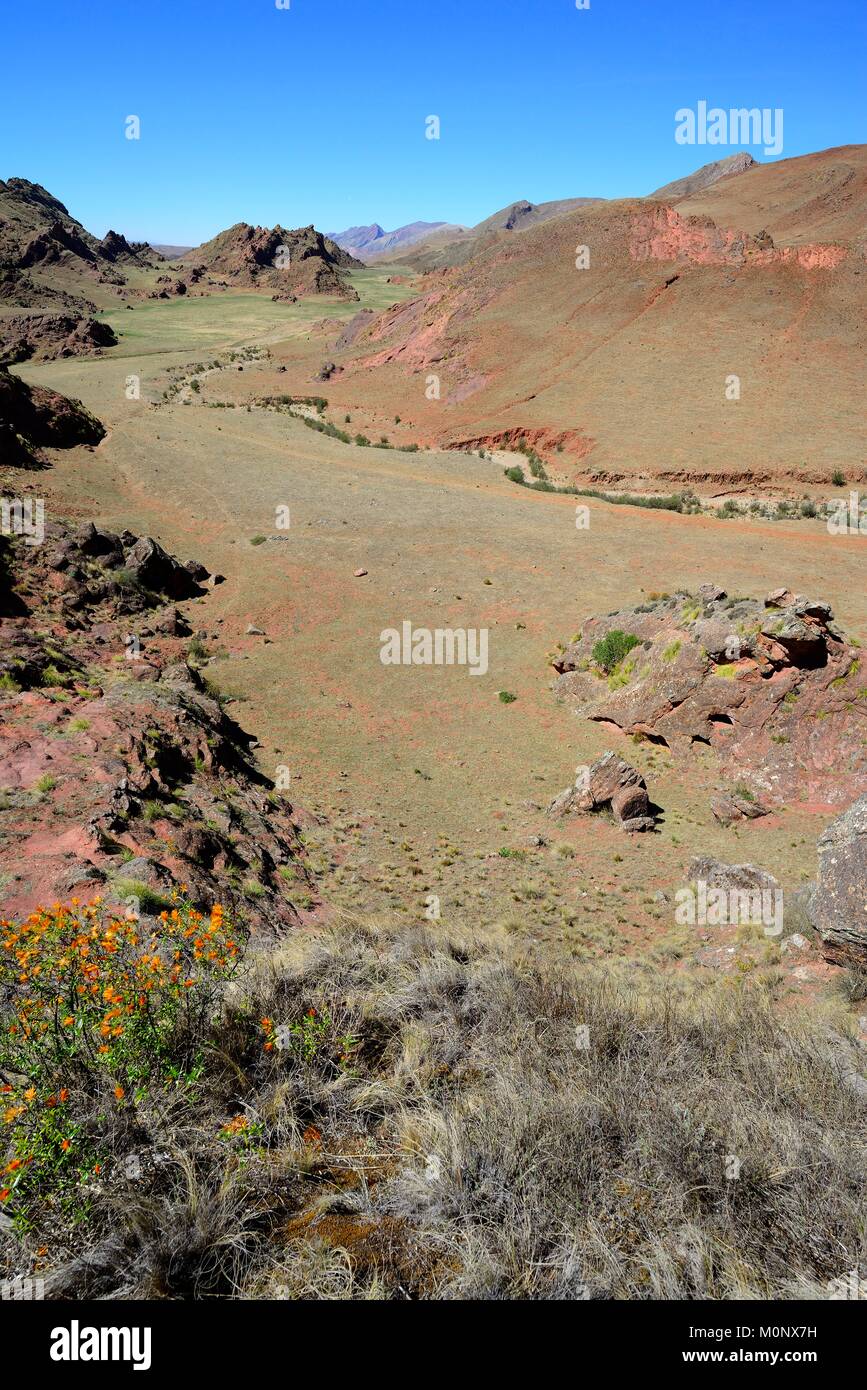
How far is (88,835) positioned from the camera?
926 centimetres

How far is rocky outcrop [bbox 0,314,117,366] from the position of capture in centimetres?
6781

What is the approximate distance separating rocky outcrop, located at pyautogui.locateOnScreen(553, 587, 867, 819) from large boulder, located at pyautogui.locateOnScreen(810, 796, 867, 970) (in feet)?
16.0

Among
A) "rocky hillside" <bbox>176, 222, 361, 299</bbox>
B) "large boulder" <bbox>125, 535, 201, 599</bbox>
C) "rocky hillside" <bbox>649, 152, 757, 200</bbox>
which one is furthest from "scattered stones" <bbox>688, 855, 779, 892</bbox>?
"rocky hillside" <bbox>649, 152, 757, 200</bbox>

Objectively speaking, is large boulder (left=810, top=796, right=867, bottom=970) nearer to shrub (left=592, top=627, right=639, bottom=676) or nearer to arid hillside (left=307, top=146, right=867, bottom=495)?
shrub (left=592, top=627, right=639, bottom=676)

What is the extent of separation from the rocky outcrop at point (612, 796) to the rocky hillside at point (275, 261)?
4456 inches

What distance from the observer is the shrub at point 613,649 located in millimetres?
19375

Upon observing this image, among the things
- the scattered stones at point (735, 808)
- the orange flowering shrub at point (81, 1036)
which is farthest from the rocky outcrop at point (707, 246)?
the orange flowering shrub at point (81, 1036)

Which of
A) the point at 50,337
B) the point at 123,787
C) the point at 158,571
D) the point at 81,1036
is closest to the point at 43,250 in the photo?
the point at 50,337

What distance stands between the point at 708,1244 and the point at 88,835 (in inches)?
328

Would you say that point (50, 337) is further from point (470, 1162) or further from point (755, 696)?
point (470, 1162)

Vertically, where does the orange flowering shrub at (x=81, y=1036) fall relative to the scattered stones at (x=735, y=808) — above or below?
above

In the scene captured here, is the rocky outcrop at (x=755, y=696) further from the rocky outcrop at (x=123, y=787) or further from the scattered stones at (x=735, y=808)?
the rocky outcrop at (x=123, y=787)
